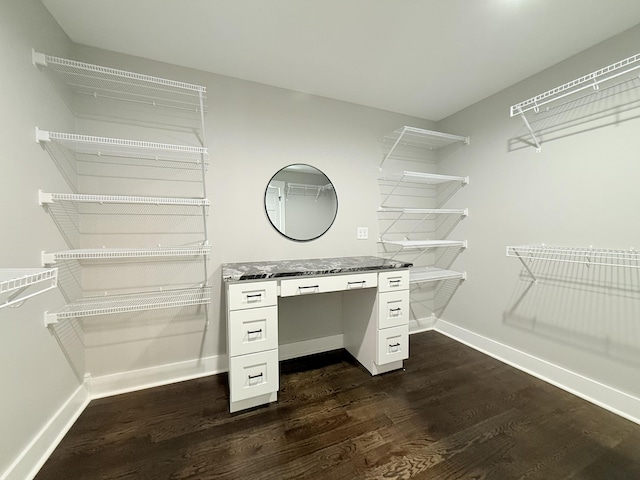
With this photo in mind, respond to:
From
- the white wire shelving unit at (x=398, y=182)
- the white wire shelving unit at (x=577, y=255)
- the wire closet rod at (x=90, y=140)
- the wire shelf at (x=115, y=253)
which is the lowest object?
the white wire shelving unit at (x=577, y=255)

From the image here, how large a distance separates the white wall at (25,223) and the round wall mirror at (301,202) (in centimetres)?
132

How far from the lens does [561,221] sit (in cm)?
184

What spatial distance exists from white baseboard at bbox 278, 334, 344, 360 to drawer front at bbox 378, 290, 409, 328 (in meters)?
0.65

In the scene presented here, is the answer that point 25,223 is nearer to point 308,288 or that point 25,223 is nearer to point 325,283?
point 308,288

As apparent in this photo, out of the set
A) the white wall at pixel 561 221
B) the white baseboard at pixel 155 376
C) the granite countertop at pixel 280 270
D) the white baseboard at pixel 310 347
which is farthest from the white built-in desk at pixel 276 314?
the white wall at pixel 561 221

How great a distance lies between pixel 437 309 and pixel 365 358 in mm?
1240

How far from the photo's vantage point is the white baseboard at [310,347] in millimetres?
2225

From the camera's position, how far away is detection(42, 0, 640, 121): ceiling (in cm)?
137

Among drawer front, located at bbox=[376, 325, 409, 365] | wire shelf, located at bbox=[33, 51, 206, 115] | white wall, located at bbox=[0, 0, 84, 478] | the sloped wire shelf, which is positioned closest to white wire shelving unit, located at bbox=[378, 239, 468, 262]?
the sloped wire shelf

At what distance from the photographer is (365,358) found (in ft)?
6.85

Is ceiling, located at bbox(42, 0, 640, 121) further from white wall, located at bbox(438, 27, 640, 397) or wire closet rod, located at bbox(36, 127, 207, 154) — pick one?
wire closet rod, located at bbox(36, 127, 207, 154)

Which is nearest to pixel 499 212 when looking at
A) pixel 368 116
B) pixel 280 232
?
pixel 368 116

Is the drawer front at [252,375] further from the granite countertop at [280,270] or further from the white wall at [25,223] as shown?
the white wall at [25,223]

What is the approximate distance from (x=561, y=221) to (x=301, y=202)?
201 cm
